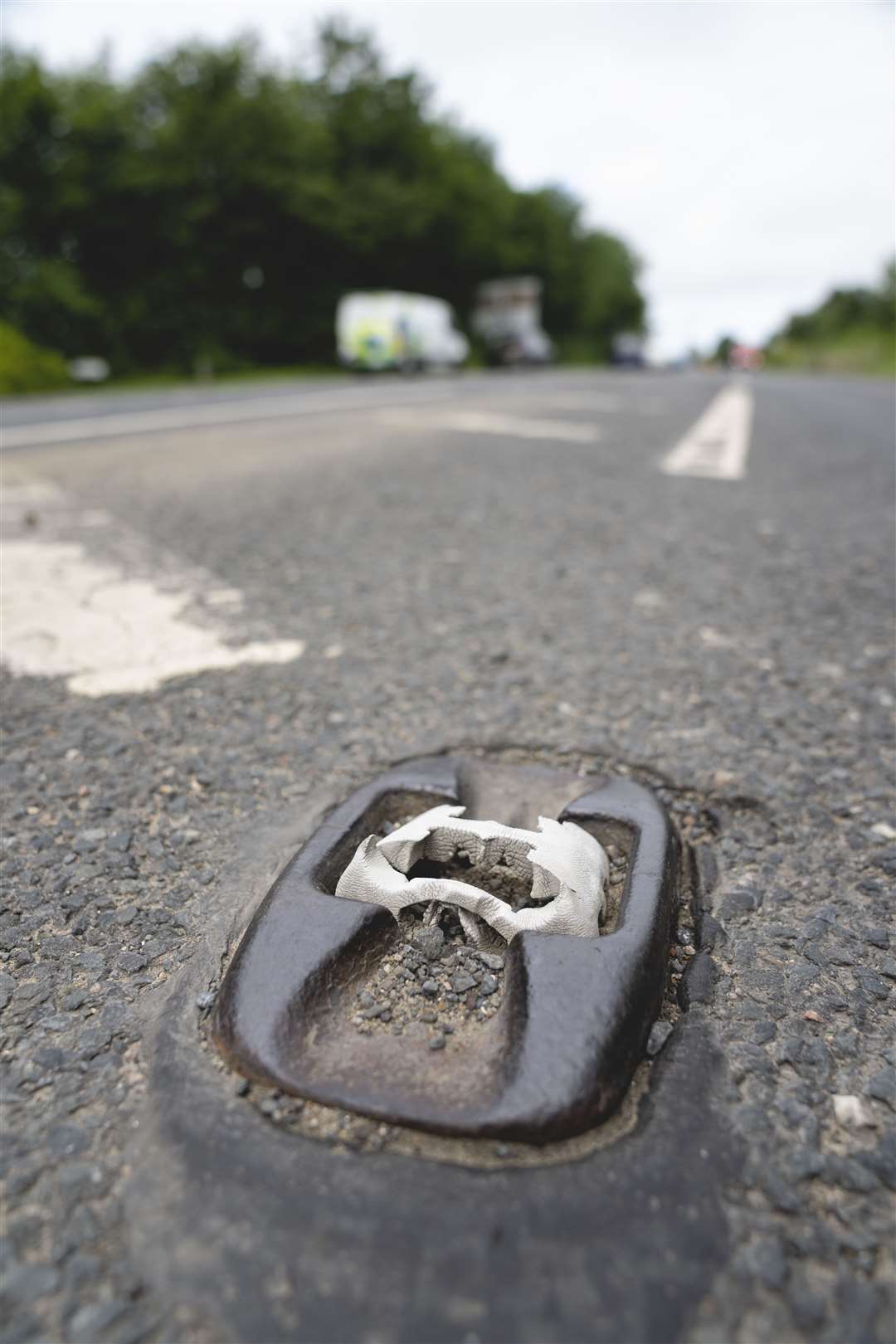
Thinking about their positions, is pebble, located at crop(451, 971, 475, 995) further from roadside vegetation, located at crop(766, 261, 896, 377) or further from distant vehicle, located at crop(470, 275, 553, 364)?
distant vehicle, located at crop(470, 275, 553, 364)

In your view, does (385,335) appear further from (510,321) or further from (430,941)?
(510,321)

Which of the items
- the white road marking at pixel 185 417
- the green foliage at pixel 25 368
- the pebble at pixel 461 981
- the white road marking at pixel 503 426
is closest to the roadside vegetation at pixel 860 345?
the white road marking at pixel 185 417

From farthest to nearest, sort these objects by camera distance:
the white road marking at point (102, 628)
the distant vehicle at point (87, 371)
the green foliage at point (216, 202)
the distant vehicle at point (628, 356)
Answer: the distant vehicle at point (628, 356) → the green foliage at point (216, 202) → the distant vehicle at point (87, 371) → the white road marking at point (102, 628)

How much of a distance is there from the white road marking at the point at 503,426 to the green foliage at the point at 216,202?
37.3 ft

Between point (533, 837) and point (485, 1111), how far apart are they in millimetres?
336

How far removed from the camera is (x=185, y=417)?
20.0ft

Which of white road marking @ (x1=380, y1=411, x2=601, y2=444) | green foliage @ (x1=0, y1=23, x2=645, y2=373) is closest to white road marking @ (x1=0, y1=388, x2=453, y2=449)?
white road marking @ (x1=380, y1=411, x2=601, y2=444)

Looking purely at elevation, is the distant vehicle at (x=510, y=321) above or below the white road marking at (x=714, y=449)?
above

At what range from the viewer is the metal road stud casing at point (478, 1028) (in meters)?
0.70

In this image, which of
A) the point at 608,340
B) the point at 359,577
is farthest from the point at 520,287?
the point at 359,577

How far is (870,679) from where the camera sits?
160 cm

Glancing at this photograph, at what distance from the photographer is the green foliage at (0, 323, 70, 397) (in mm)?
11570

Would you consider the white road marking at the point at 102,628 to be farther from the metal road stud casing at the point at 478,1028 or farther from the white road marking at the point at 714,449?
the white road marking at the point at 714,449

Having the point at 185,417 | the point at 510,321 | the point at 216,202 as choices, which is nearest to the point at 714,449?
the point at 185,417
